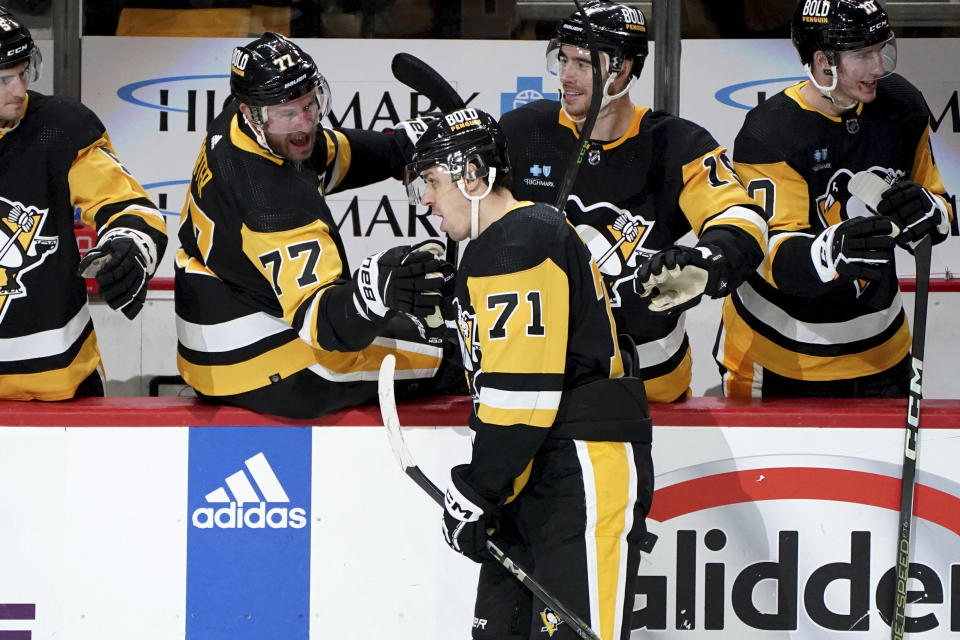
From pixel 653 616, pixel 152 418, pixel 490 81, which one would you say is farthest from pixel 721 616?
pixel 490 81

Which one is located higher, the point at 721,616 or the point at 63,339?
the point at 63,339

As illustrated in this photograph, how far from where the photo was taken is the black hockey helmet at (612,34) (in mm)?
2844

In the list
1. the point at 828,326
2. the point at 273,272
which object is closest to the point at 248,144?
the point at 273,272

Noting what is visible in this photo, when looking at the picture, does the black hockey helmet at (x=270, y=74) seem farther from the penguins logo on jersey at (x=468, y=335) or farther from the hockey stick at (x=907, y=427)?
the hockey stick at (x=907, y=427)

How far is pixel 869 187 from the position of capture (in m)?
2.74

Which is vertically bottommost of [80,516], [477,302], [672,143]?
[80,516]

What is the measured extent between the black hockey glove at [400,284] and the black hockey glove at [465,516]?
396 mm

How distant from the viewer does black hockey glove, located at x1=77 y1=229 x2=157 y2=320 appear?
2.61 meters

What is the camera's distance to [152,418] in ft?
9.02

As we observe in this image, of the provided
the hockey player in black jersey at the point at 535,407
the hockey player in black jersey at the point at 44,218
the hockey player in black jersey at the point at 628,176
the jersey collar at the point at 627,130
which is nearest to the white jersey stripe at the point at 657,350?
the hockey player in black jersey at the point at 628,176

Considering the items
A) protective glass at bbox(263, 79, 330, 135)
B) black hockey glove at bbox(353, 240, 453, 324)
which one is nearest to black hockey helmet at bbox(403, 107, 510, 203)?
Answer: black hockey glove at bbox(353, 240, 453, 324)

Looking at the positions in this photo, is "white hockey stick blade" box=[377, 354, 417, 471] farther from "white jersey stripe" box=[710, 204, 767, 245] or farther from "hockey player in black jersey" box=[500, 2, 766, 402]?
"white jersey stripe" box=[710, 204, 767, 245]

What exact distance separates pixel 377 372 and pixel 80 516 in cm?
71

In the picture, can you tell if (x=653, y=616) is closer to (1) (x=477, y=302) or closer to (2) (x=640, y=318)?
(2) (x=640, y=318)
